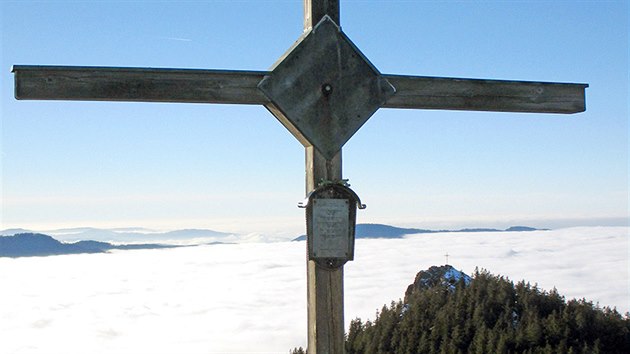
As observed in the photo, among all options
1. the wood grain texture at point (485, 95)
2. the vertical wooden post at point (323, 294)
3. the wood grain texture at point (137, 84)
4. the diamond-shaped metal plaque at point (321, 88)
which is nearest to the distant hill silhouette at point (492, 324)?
the wood grain texture at point (485, 95)

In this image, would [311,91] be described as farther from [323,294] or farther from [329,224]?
[323,294]

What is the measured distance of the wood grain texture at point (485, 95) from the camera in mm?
6746

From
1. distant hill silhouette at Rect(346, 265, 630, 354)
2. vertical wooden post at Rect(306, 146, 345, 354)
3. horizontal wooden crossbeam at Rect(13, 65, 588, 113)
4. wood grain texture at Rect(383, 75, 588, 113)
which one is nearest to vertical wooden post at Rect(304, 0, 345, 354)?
vertical wooden post at Rect(306, 146, 345, 354)

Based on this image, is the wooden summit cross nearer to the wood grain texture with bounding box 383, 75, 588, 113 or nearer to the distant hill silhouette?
the wood grain texture with bounding box 383, 75, 588, 113

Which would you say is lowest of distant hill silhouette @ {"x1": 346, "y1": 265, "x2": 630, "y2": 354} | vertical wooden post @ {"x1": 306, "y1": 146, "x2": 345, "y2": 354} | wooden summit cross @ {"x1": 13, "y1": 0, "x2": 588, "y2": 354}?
distant hill silhouette @ {"x1": 346, "y1": 265, "x2": 630, "y2": 354}

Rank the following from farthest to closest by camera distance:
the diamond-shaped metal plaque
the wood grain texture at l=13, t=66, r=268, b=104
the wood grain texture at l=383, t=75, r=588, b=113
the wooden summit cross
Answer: the wood grain texture at l=383, t=75, r=588, b=113
the diamond-shaped metal plaque
the wooden summit cross
the wood grain texture at l=13, t=66, r=268, b=104

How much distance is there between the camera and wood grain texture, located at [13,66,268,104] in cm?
593

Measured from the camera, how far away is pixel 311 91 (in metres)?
6.16

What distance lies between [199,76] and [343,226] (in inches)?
66.4

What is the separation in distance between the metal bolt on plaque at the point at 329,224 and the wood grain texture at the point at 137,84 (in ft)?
2.99

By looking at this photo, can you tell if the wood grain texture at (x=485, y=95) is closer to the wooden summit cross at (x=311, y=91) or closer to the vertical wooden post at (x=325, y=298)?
the wooden summit cross at (x=311, y=91)

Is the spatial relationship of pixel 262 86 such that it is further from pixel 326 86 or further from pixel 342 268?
pixel 342 268

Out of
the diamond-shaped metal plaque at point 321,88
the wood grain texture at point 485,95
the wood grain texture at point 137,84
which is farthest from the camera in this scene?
the wood grain texture at point 485,95

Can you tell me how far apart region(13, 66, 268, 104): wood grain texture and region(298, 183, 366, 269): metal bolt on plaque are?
91 centimetres
